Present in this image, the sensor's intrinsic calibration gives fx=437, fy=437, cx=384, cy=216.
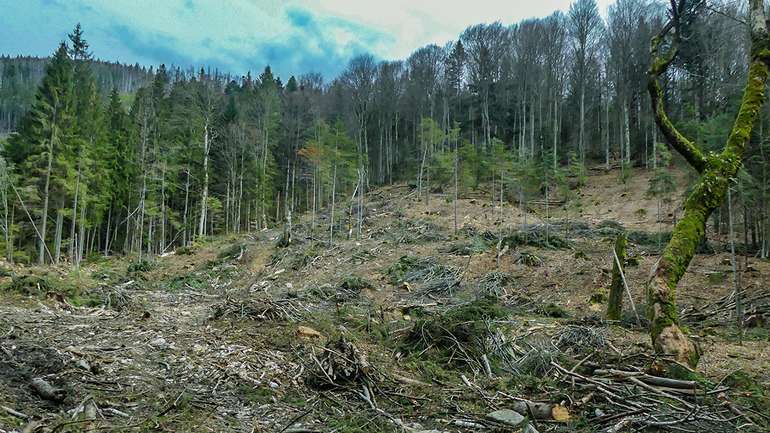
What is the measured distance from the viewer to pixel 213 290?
13.7 meters

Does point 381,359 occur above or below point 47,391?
below

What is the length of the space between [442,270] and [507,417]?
10251 mm

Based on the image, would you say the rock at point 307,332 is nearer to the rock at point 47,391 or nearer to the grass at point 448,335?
the grass at point 448,335

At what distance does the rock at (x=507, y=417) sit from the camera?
3.86 metres

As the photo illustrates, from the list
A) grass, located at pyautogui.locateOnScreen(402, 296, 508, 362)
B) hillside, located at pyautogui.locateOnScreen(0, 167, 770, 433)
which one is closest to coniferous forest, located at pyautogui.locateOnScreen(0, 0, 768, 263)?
hillside, located at pyautogui.locateOnScreen(0, 167, 770, 433)

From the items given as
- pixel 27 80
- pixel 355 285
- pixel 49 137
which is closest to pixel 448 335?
pixel 355 285

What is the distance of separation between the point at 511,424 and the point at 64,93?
1061 inches

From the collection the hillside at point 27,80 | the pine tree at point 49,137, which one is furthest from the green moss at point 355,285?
the hillside at point 27,80

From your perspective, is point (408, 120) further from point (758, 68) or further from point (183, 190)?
point (758, 68)

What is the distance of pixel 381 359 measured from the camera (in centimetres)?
616

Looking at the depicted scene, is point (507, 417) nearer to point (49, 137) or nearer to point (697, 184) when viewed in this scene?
point (697, 184)

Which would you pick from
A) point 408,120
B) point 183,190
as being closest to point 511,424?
point 183,190

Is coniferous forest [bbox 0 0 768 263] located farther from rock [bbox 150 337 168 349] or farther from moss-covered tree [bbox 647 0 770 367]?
rock [bbox 150 337 168 349]

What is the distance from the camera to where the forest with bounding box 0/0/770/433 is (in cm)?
426
